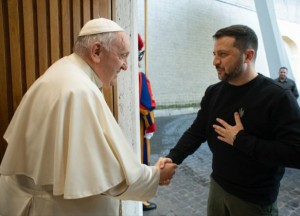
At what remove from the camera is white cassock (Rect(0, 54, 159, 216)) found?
47.5 inches

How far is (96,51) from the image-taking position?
1.48 m

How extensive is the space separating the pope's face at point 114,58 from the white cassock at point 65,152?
16cm

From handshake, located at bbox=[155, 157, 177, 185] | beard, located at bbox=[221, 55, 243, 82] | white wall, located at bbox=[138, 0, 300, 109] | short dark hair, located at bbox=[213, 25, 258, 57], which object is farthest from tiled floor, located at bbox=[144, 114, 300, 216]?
short dark hair, located at bbox=[213, 25, 258, 57]

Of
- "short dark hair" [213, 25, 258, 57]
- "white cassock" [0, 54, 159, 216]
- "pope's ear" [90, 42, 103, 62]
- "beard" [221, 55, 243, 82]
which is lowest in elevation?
"white cassock" [0, 54, 159, 216]

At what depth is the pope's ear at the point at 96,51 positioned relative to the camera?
1.47 m

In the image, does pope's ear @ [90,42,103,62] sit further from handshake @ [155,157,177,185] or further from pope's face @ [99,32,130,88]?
handshake @ [155,157,177,185]

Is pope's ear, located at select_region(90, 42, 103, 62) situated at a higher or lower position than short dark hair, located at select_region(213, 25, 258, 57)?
lower

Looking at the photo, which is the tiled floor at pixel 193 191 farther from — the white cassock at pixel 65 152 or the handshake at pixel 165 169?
the white cassock at pixel 65 152

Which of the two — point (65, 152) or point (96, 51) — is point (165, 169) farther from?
point (96, 51)

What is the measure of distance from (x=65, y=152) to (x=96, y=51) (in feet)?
1.97

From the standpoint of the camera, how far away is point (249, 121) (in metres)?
1.55

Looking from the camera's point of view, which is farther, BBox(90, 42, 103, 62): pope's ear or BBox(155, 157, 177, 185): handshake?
BBox(155, 157, 177, 185): handshake

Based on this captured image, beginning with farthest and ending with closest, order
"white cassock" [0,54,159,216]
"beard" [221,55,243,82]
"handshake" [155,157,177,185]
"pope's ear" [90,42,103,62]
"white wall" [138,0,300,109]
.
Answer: "white wall" [138,0,300,109], "handshake" [155,157,177,185], "beard" [221,55,243,82], "pope's ear" [90,42,103,62], "white cassock" [0,54,159,216]

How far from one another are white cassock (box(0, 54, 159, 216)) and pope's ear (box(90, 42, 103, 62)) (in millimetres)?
109
